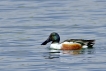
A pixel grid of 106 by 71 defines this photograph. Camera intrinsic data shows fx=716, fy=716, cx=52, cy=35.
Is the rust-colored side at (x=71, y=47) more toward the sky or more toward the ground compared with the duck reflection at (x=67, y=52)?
more toward the sky

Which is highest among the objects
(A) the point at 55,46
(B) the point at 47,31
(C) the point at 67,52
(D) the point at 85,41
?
(B) the point at 47,31

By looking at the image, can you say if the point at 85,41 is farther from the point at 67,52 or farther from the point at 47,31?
the point at 47,31

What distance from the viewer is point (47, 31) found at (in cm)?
2347

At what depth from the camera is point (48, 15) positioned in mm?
27078

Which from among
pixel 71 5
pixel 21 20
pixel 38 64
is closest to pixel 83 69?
pixel 38 64

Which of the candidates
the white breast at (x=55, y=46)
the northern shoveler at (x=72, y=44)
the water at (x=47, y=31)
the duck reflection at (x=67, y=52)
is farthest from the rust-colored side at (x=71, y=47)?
the water at (x=47, y=31)

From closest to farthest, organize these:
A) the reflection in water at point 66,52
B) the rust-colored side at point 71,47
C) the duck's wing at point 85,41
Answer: the reflection in water at point 66,52 → the duck's wing at point 85,41 → the rust-colored side at point 71,47

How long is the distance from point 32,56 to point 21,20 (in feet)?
22.5

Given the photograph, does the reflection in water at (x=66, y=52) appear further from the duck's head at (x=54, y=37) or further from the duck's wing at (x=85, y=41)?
the duck's head at (x=54, y=37)

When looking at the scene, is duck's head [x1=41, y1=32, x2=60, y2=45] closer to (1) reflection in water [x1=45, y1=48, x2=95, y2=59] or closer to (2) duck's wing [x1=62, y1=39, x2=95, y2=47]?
(2) duck's wing [x1=62, y1=39, x2=95, y2=47]

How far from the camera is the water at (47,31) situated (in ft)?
58.9

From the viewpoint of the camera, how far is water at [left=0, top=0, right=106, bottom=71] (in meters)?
17.9

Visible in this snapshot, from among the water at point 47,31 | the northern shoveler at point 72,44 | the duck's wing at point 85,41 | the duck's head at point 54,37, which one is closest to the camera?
the water at point 47,31

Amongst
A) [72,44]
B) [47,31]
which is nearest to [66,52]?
[72,44]
